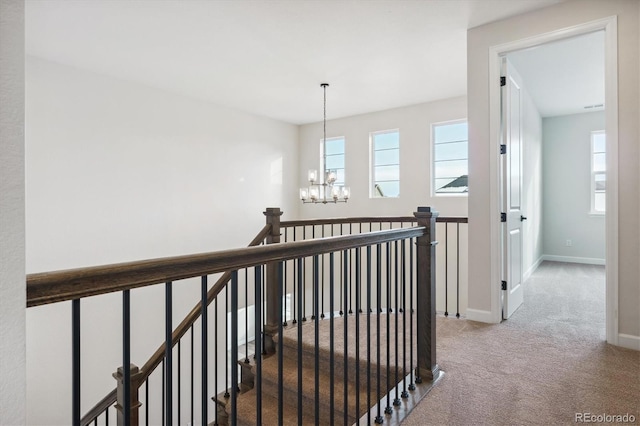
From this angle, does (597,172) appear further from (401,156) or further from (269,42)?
(269,42)

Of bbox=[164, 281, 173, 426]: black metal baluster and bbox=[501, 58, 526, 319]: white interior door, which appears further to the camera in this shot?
bbox=[501, 58, 526, 319]: white interior door

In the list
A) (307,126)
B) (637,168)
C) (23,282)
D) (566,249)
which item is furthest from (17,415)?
(566,249)

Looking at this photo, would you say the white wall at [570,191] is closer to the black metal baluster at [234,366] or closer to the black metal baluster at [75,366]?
the black metal baluster at [234,366]

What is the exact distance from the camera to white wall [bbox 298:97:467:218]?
223 inches

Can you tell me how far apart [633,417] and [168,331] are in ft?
7.47

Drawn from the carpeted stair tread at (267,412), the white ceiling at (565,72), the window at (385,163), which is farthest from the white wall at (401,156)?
the carpeted stair tread at (267,412)

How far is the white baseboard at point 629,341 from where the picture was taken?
2568 millimetres

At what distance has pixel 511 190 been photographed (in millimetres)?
3322

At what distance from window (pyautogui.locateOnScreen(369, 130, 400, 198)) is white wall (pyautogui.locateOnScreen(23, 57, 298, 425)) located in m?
2.37

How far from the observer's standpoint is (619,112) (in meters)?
2.61

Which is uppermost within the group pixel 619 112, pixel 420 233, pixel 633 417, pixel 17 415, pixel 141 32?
pixel 141 32

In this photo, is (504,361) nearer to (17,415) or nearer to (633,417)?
(633,417)

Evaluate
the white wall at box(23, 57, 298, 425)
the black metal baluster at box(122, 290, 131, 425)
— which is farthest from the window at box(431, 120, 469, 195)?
the black metal baluster at box(122, 290, 131, 425)

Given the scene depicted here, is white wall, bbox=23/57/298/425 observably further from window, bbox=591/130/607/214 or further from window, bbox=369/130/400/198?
window, bbox=591/130/607/214
